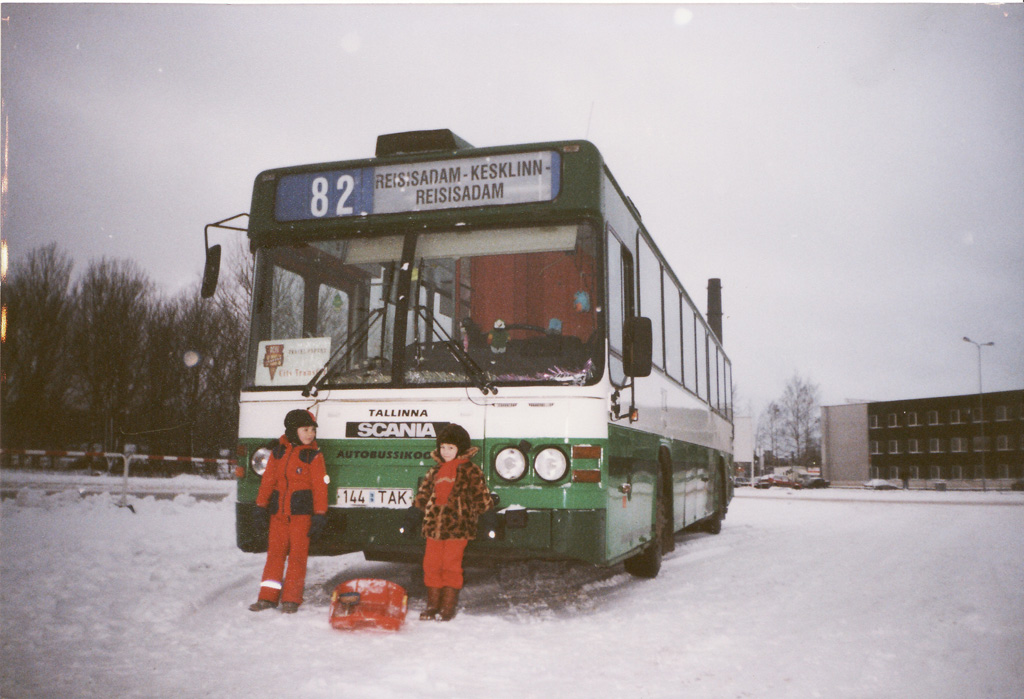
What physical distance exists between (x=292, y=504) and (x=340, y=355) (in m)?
1.12

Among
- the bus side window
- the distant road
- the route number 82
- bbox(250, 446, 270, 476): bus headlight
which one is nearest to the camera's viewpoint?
bbox(250, 446, 270, 476): bus headlight

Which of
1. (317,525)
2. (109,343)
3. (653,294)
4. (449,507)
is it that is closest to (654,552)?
(653,294)

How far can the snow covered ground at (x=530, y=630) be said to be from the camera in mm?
4586

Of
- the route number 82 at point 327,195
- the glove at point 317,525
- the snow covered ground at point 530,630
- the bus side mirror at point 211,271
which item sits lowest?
the snow covered ground at point 530,630

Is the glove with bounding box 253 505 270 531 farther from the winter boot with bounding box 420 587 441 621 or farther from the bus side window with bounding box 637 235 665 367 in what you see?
the bus side window with bounding box 637 235 665 367

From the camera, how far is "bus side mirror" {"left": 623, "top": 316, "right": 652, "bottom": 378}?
6.29 m

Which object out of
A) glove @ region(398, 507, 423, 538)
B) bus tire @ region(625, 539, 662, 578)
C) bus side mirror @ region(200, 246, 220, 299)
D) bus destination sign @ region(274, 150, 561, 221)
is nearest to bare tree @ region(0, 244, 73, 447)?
bus side mirror @ region(200, 246, 220, 299)

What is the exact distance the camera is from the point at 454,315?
632 cm

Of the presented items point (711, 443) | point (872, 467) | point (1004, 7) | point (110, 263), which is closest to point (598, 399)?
point (1004, 7)

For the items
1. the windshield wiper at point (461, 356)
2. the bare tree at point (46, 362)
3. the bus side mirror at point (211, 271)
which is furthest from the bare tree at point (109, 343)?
the windshield wiper at point (461, 356)

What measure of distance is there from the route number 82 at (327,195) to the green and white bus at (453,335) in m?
0.01

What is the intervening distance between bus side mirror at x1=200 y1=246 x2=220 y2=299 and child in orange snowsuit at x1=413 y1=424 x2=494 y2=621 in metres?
2.33

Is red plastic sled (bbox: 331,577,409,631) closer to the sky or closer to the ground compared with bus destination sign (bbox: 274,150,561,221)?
closer to the ground

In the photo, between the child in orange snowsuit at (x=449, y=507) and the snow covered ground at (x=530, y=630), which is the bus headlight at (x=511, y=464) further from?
the snow covered ground at (x=530, y=630)
